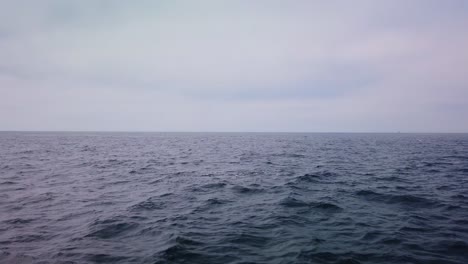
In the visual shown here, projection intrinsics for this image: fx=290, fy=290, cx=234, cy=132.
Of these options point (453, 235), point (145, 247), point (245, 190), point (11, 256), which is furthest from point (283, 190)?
point (11, 256)

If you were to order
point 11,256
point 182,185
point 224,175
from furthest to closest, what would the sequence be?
point 224,175 < point 182,185 < point 11,256

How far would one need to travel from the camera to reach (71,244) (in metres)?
10.9

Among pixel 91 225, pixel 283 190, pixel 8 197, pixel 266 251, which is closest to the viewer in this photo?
pixel 266 251

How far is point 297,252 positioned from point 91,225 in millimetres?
9161

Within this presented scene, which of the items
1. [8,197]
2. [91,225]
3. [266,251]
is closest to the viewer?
[266,251]

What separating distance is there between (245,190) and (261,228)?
7784 millimetres

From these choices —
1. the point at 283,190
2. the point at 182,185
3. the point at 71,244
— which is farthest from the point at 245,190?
the point at 71,244

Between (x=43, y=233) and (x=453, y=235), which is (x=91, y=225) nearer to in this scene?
(x=43, y=233)

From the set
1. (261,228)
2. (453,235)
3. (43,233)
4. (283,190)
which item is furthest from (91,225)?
(453,235)

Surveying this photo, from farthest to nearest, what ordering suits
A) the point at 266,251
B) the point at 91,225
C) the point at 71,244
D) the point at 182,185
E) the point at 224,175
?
the point at 224,175, the point at 182,185, the point at 91,225, the point at 71,244, the point at 266,251

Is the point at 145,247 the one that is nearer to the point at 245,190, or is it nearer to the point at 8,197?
the point at 245,190

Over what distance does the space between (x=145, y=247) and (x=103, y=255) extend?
1.43m

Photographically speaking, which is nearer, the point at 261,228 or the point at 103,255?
the point at 103,255

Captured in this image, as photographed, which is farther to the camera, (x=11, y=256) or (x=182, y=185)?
(x=182, y=185)
